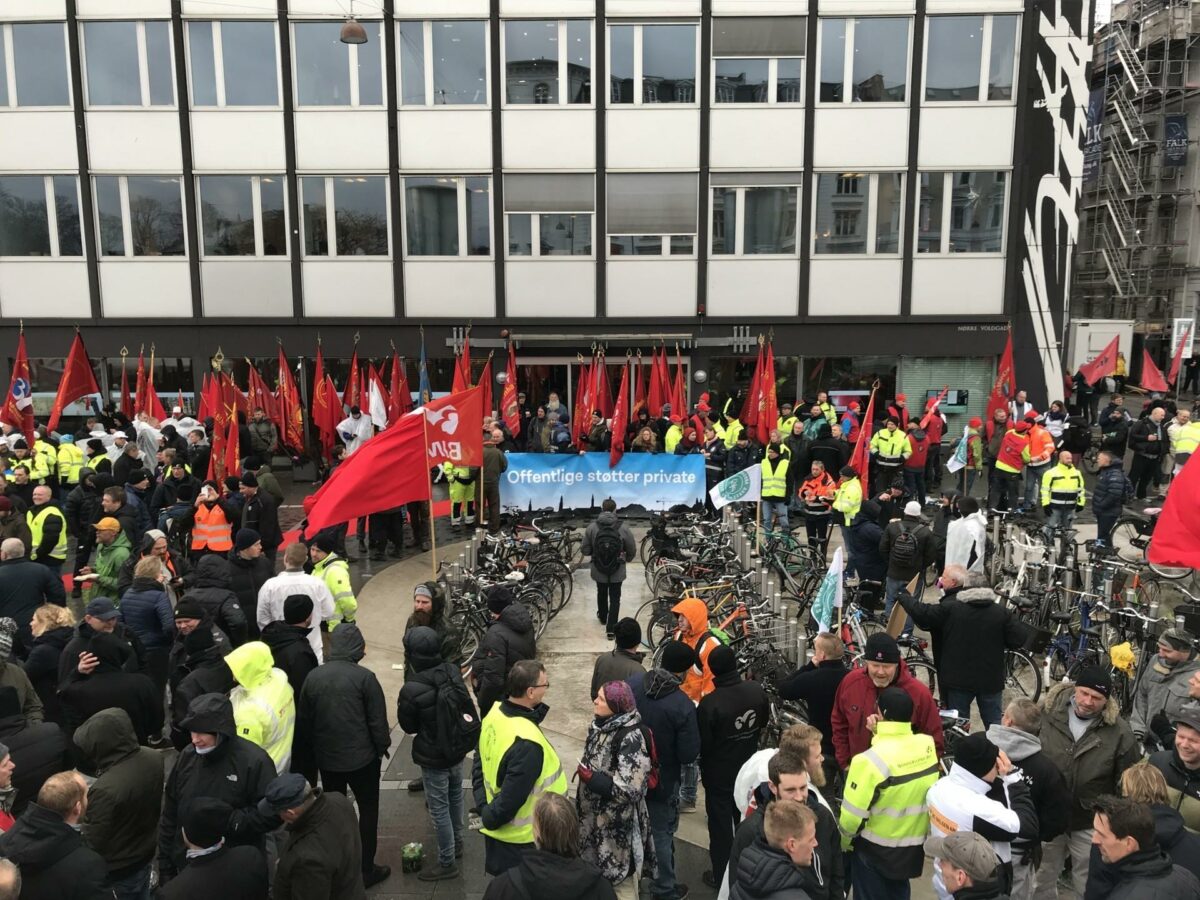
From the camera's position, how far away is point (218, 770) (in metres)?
5.34

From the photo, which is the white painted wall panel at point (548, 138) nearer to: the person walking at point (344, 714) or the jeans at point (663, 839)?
the person walking at point (344, 714)

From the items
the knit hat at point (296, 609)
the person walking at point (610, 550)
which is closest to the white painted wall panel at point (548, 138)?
the person walking at point (610, 550)

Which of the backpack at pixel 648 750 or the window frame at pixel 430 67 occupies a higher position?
the window frame at pixel 430 67

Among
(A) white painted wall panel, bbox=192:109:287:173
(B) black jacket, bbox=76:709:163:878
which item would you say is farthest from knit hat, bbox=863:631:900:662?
(A) white painted wall panel, bbox=192:109:287:173

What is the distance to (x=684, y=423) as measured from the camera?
59.1 feet

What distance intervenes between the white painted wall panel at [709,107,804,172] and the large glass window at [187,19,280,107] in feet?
36.6

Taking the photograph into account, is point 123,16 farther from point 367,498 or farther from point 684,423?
A: point 367,498

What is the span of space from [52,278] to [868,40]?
21.6 metres

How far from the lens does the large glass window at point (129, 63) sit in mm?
23047

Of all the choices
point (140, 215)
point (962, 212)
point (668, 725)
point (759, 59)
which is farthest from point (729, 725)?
point (140, 215)

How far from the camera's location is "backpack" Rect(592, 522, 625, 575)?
37.7 feet

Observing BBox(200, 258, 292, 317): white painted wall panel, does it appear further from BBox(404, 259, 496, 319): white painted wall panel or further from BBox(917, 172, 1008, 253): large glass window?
BBox(917, 172, 1008, 253): large glass window

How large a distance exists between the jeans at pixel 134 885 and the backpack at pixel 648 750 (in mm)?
2950

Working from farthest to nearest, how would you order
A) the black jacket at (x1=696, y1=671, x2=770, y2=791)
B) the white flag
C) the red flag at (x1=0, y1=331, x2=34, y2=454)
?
1. the red flag at (x1=0, y1=331, x2=34, y2=454)
2. the white flag
3. the black jacket at (x1=696, y1=671, x2=770, y2=791)
